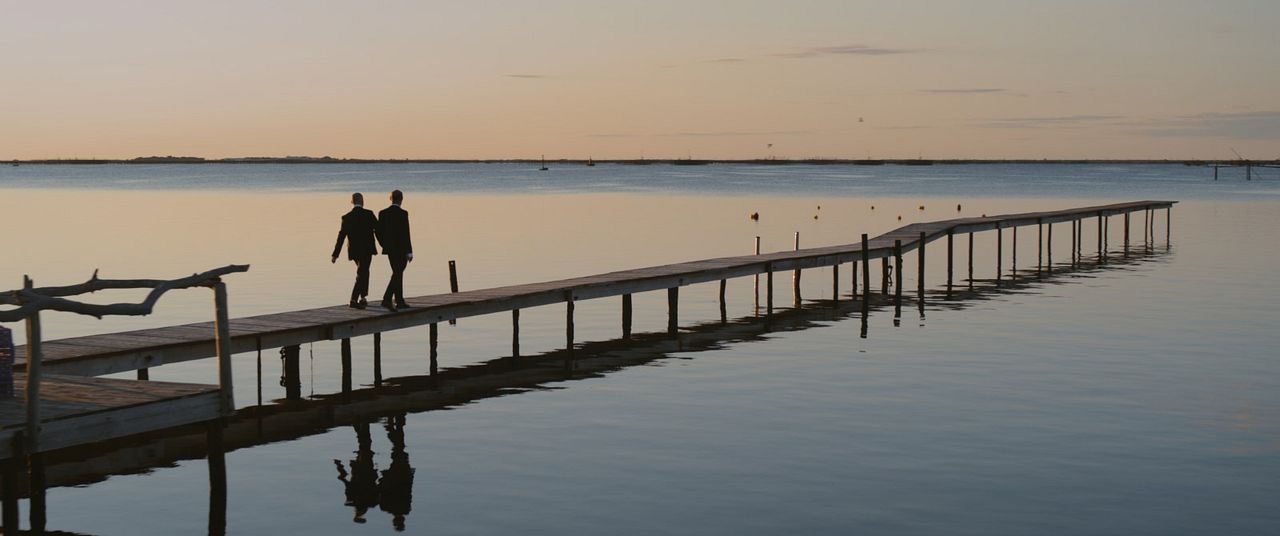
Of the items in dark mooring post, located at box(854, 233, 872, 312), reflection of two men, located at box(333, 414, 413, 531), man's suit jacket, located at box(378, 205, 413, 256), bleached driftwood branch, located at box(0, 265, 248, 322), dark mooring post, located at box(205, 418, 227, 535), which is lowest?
reflection of two men, located at box(333, 414, 413, 531)

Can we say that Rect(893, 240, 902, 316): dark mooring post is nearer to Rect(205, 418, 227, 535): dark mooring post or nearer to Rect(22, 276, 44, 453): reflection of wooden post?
Rect(205, 418, 227, 535): dark mooring post

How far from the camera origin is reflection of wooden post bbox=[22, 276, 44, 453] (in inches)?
509

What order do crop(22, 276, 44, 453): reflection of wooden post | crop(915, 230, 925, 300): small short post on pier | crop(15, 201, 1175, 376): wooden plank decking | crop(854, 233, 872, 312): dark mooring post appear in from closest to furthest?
crop(22, 276, 44, 453): reflection of wooden post
crop(15, 201, 1175, 376): wooden plank decking
crop(854, 233, 872, 312): dark mooring post
crop(915, 230, 925, 300): small short post on pier

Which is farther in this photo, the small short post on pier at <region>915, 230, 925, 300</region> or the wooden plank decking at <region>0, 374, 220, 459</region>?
the small short post on pier at <region>915, 230, 925, 300</region>

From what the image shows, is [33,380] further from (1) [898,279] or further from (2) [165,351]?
(1) [898,279]

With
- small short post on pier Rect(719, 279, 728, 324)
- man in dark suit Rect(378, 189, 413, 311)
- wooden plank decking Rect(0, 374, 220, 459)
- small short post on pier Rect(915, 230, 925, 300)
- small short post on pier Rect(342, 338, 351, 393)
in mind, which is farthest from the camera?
small short post on pier Rect(915, 230, 925, 300)

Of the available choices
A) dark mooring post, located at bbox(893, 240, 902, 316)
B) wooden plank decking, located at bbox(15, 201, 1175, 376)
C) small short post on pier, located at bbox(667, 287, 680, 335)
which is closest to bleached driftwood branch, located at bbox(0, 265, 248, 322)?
wooden plank decking, located at bbox(15, 201, 1175, 376)

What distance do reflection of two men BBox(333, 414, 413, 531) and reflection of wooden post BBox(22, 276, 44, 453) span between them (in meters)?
3.14

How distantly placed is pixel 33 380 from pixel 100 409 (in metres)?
1.02

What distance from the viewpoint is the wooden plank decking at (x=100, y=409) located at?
13430 millimetres

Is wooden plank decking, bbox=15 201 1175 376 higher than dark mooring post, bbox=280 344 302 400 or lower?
higher

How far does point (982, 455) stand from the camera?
56.9ft

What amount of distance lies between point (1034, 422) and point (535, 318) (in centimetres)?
1512

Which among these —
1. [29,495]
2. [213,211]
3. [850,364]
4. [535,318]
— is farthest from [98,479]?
[213,211]
